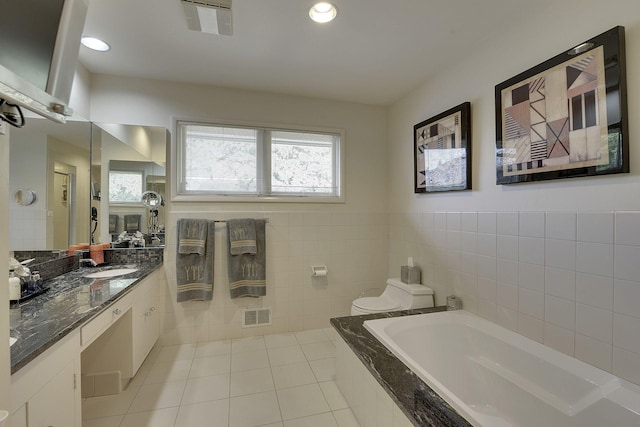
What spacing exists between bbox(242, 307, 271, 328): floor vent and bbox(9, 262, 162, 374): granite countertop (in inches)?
38.8

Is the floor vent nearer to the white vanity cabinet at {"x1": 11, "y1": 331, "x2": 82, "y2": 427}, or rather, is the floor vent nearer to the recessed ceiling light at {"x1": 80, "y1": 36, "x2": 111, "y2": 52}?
the white vanity cabinet at {"x1": 11, "y1": 331, "x2": 82, "y2": 427}

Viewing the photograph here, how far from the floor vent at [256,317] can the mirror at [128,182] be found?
39.7 inches

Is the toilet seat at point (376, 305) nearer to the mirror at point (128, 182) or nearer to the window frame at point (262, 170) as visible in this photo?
the window frame at point (262, 170)

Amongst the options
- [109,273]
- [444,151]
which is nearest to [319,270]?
[444,151]

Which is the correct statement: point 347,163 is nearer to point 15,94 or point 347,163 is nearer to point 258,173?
point 258,173

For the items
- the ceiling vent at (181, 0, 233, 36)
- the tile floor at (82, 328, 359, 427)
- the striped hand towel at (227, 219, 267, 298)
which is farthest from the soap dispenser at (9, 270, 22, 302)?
the ceiling vent at (181, 0, 233, 36)

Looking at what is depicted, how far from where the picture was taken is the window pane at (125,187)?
2.34m

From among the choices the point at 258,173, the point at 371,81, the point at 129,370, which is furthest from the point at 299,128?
the point at 129,370

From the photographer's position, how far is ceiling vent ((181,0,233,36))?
4.92 feet

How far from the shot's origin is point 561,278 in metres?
1.45

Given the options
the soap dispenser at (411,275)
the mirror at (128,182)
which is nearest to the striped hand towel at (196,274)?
the mirror at (128,182)

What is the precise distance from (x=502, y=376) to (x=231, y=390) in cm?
168

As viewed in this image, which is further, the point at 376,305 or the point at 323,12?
the point at 376,305

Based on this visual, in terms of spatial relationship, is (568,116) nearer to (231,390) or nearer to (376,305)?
(376,305)
